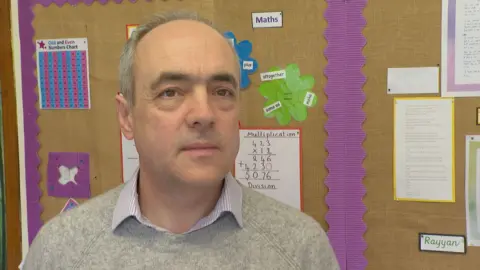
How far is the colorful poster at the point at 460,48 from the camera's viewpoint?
1361 millimetres

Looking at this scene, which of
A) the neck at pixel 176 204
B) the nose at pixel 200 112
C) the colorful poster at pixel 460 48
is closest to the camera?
the nose at pixel 200 112

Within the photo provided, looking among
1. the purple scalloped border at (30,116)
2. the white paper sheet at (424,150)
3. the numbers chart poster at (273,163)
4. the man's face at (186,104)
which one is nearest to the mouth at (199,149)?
the man's face at (186,104)

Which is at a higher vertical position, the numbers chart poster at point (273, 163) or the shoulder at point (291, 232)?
the numbers chart poster at point (273, 163)

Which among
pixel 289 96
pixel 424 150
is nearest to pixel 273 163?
pixel 289 96

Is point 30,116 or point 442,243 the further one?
point 30,116

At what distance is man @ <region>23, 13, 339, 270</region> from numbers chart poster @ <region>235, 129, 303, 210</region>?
0.39 metres

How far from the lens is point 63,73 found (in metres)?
1.71

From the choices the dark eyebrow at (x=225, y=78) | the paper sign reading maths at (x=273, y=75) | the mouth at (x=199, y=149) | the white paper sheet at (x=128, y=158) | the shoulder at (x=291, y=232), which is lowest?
the shoulder at (x=291, y=232)

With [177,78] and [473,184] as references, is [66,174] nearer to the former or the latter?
[177,78]

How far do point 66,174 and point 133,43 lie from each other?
81 centimetres

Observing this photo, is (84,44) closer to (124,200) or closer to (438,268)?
(124,200)

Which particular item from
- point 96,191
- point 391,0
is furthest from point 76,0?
point 391,0

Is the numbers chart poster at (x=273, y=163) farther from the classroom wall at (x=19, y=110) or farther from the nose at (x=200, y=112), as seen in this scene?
the classroom wall at (x=19, y=110)

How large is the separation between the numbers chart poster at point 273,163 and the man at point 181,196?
0.39 m
